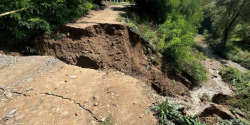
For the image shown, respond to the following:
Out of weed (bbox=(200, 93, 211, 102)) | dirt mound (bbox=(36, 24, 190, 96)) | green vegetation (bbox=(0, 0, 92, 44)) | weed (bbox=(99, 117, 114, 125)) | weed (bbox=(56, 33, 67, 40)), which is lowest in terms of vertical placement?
weed (bbox=(200, 93, 211, 102))

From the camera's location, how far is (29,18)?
13.7 ft

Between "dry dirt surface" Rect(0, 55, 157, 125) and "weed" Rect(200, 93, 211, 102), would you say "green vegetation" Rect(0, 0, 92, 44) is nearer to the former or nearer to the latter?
"dry dirt surface" Rect(0, 55, 157, 125)

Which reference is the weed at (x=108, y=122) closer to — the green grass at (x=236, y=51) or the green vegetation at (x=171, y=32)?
the green vegetation at (x=171, y=32)

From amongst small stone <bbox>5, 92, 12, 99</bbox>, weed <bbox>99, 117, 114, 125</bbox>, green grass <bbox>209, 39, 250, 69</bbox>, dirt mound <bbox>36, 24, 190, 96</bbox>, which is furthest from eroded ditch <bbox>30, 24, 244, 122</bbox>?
green grass <bbox>209, 39, 250, 69</bbox>

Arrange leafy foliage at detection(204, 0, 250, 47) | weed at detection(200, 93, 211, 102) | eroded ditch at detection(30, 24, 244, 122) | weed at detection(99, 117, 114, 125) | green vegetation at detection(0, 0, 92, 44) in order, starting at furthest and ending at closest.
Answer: leafy foliage at detection(204, 0, 250, 47) → weed at detection(200, 93, 211, 102) → eroded ditch at detection(30, 24, 244, 122) → green vegetation at detection(0, 0, 92, 44) → weed at detection(99, 117, 114, 125)

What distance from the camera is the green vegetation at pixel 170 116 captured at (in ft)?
9.51

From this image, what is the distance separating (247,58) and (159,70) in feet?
37.7

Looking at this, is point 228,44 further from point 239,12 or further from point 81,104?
point 81,104

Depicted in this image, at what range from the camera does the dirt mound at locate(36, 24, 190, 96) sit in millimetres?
4504

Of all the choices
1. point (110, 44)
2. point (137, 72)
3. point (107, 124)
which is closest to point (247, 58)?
point (137, 72)

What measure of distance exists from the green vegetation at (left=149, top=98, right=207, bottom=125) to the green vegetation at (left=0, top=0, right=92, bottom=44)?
4.54 metres

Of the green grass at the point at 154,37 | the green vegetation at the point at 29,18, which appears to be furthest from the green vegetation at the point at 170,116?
the green vegetation at the point at 29,18

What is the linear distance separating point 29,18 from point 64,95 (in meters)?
3.11

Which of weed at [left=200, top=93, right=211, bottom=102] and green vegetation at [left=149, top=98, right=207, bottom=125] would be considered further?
weed at [left=200, top=93, right=211, bottom=102]
